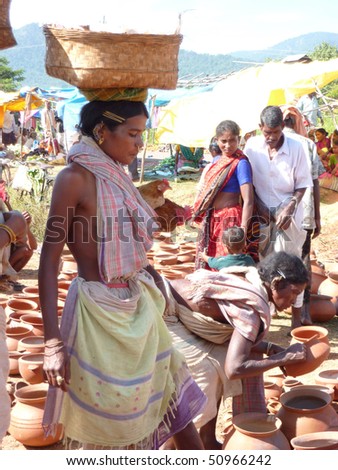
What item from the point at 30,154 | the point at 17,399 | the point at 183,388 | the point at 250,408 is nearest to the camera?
the point at 183,388

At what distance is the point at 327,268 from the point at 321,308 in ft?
6.15

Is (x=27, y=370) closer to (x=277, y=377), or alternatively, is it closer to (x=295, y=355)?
(x=277, y=377)

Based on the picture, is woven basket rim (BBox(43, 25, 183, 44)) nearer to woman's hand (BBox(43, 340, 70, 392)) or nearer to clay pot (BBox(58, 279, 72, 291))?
woman's hand (BBox(43, 340, 70, 392))

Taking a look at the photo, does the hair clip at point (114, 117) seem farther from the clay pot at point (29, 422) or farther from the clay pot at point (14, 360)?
the clay pot at point (14, 360)

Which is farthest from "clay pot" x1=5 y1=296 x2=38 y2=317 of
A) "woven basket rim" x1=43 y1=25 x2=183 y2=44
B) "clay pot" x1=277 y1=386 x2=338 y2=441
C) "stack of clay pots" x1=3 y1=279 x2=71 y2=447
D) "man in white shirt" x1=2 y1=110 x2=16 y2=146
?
"man in white shirt" x1=2 y1=110 x2=16 y2=146

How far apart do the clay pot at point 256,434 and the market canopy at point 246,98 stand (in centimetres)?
770

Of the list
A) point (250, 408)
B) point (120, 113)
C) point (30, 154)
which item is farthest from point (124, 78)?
point (30, 154)

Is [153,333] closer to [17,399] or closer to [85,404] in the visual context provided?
[85,404]

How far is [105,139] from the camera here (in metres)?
2.67

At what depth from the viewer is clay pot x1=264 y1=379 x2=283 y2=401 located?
13.5ft

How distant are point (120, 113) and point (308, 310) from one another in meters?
3.80

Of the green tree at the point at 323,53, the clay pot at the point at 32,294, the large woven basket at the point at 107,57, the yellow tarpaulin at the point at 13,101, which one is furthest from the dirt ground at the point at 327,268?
the green tree at the point at 323,53

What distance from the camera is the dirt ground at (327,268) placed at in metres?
4.75

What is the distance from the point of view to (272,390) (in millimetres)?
4145
